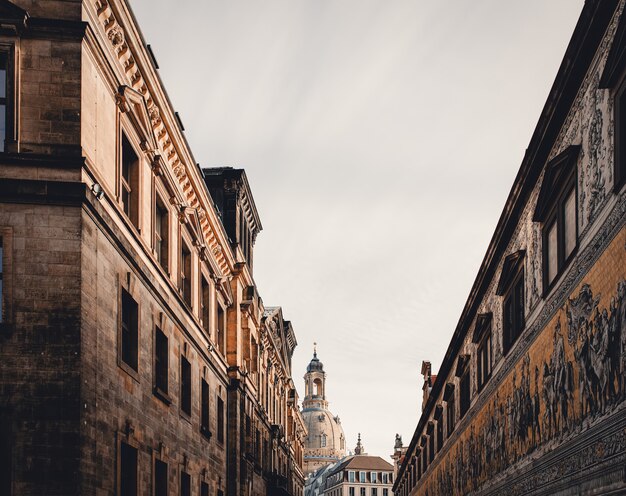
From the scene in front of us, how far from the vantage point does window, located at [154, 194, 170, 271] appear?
2278 centimetres

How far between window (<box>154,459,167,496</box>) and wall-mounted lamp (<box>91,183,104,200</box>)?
7842 millimetres

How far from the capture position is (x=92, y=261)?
639 inches

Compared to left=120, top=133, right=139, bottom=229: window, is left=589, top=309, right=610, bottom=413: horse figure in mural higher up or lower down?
lower down

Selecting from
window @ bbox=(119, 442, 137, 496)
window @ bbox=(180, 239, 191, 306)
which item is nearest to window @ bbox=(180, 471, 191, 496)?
window @ bbox=(180, 239, 191, 306)

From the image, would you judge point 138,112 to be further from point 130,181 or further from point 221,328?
point 221,328

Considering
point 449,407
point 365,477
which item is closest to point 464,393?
point 449,407

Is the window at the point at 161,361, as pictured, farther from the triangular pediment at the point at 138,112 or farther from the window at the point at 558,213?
the window at the point at 558,213

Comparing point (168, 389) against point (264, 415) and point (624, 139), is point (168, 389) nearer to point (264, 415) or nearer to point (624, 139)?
point (624, 139)

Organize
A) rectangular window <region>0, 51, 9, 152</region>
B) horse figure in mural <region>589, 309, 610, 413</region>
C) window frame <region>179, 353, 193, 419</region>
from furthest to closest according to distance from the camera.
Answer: window frame <region>179, 353, 193, 419</region> → rectangular window <region>0, 51, 9, 152</region> → horse figure in mural <region>589, 309, 610, 413</region>

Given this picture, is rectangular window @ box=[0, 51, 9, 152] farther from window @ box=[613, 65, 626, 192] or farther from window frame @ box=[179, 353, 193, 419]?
window frame @ box=[179, 353, 193, 419]

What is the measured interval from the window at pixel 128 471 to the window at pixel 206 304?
33.2 feet

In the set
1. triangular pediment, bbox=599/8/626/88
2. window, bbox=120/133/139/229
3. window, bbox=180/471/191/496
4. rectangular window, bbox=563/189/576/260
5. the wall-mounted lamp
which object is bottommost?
window, bbox=180/471/191/496

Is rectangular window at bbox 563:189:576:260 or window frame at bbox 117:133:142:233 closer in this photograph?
rectangular window at bbox 563:189:576:260

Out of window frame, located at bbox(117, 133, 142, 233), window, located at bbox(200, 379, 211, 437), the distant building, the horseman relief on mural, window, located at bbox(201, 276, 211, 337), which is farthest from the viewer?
the distant building
